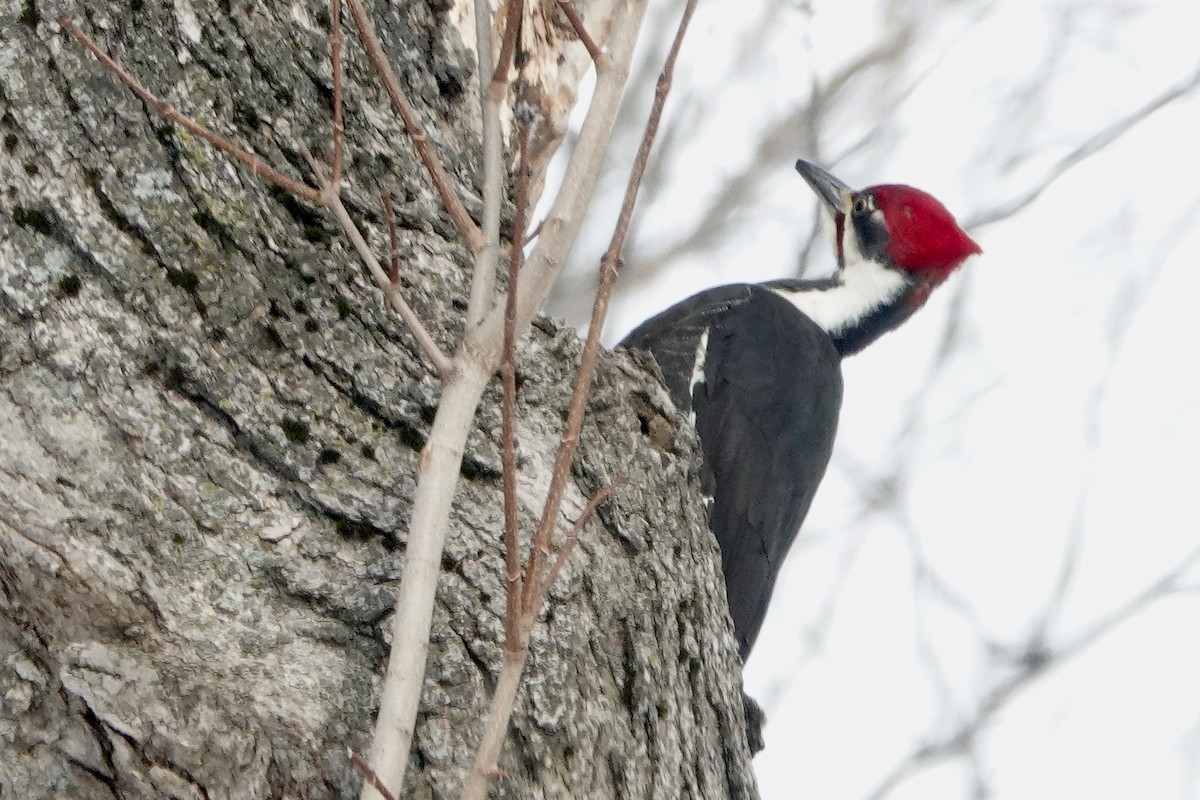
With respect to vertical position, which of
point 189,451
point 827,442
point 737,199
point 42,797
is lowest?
point 42,797

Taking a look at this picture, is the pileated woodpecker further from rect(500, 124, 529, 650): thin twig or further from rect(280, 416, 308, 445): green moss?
rect(500, 124, 529, 650): thin twig

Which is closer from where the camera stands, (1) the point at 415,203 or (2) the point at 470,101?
(1) the point at 415,203

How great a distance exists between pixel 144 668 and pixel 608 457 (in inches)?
25.1

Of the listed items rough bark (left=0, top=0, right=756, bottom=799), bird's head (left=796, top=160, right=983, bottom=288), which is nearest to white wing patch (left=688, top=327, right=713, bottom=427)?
bird's head (left=796, top=160, right=983, bottom=288)

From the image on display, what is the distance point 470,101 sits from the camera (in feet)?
6.26

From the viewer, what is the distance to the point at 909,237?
3.79 m

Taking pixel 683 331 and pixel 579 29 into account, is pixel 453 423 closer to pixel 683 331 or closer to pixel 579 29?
pixel 579 29

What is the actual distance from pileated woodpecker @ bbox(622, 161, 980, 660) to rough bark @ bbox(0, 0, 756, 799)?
114cm

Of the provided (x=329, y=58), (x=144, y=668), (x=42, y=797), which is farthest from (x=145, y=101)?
(x=42, y=797)

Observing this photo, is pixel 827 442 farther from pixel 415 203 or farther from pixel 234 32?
pixel 234 32

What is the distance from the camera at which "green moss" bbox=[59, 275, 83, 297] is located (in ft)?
4.20

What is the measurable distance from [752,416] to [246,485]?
1.78 meters

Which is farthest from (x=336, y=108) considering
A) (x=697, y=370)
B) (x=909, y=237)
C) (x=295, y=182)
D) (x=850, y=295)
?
(x=909, y=237)

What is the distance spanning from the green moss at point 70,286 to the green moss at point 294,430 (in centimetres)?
24
